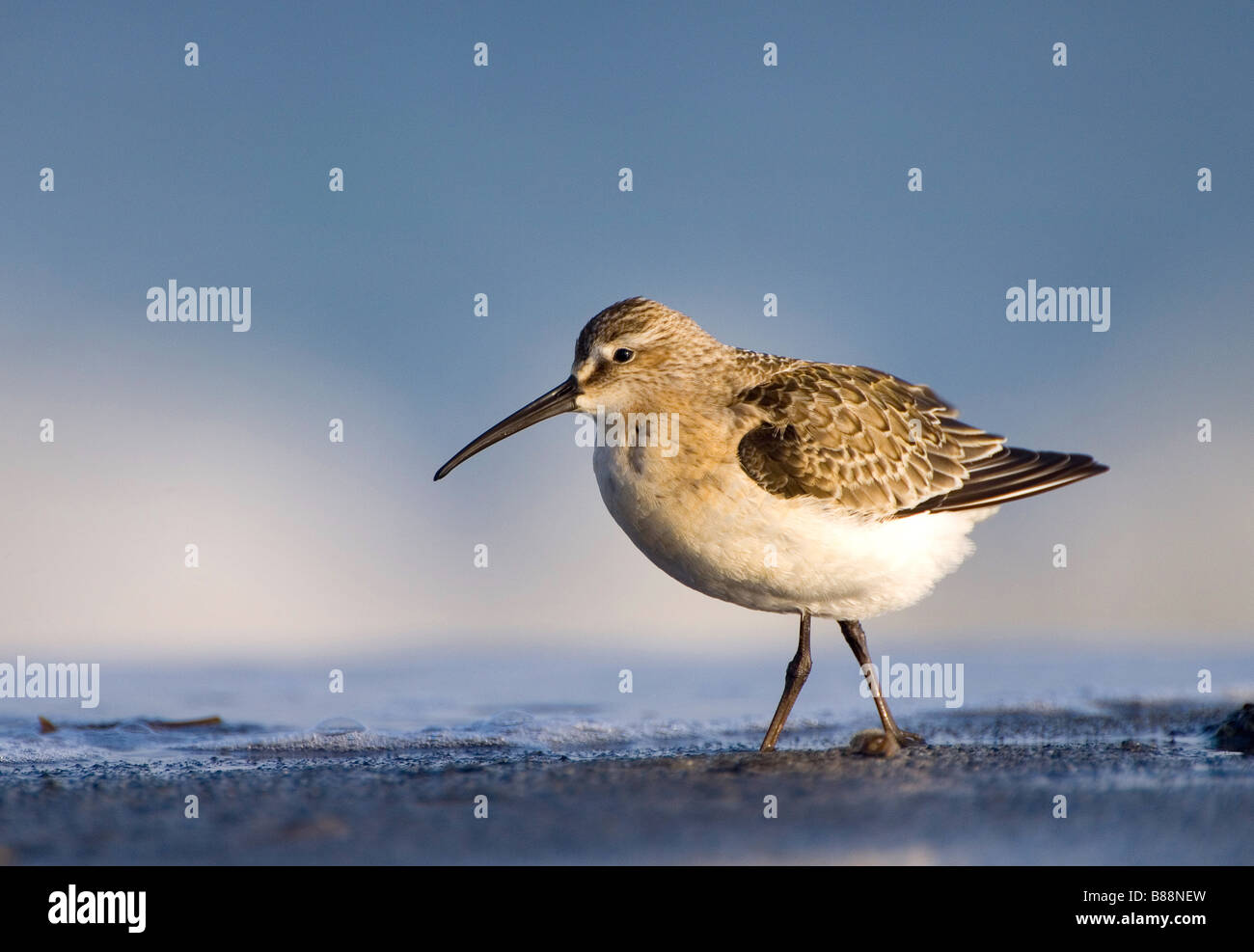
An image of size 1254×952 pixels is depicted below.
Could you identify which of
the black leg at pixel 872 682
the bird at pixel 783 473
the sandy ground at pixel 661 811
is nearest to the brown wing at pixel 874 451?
the bird at pixel 783 473

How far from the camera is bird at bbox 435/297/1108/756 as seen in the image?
23.9 ft

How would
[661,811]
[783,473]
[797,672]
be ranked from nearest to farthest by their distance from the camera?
[661,811] → [783,473] → [797,672]

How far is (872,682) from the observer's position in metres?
7.95

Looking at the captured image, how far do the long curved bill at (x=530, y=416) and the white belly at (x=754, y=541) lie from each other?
570 millimetres

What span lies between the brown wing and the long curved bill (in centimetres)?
122

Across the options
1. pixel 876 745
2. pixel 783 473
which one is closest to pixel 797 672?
pixel 876 745

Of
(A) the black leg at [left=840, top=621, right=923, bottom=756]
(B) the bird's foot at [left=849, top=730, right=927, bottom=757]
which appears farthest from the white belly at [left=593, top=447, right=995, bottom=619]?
(B) the bird's foot at [left=849, top=730, right=927, bottom=757]

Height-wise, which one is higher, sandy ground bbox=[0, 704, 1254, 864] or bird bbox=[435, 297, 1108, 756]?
bird bbox=[435, 297, 1108, 756]

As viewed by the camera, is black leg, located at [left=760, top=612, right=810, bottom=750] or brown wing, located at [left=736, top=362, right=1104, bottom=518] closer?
brown wing, located at [left=736, top=362, right=1104, bottom=518]

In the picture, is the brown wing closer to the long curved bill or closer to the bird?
the bird

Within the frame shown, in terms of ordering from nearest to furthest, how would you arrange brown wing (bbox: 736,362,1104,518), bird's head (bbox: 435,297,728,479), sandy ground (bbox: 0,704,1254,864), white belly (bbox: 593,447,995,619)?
sandy ground (bbox: 0,704,1254,864)
white belly (bbox: 593,447,995,619)
brown wing (bbox: 736,362,1104,518)
bird's head (bbox: 435,297,728,479)

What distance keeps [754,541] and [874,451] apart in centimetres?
139

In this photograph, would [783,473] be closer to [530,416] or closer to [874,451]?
[874,451]
